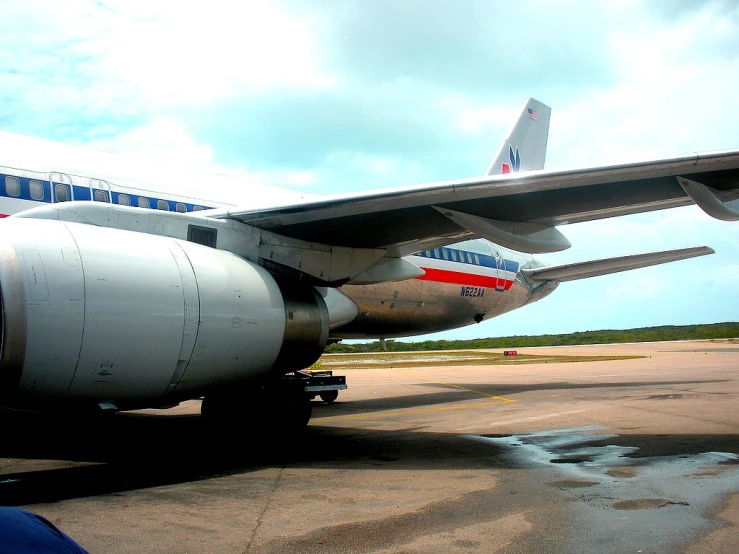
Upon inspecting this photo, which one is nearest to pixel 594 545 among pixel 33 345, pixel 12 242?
pixel 33 345

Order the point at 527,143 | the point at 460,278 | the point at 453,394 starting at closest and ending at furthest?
the point at 460,278
the point at 453,394
the point at 527,143

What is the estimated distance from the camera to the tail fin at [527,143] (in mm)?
17780

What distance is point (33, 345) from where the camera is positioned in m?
5.44

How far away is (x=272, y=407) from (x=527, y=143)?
12229 millimetres

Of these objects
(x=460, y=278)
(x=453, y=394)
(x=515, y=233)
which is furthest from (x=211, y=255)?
(x=453, y=394)

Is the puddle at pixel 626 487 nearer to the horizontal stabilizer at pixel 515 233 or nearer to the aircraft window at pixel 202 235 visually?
the horizontal stabilizer at pixel 515 233

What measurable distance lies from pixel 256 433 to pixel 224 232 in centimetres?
305

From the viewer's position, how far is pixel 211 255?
7117 mm

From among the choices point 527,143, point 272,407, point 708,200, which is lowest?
point 272,407

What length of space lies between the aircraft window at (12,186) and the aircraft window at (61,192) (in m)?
0.44

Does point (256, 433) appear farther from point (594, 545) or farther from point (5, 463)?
point (594, 545)

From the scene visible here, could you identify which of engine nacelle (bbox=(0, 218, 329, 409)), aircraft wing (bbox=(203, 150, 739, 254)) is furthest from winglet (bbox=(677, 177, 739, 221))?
engine nacelle (bbox=(0, 218, 329, 409))

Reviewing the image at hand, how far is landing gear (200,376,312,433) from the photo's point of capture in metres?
9.13

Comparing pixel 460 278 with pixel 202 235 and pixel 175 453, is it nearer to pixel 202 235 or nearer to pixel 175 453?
pixel 202 235
